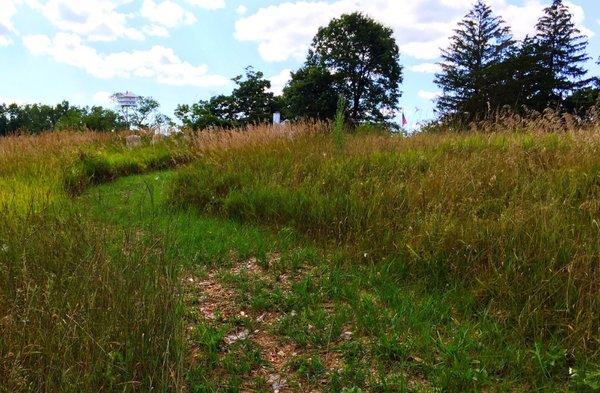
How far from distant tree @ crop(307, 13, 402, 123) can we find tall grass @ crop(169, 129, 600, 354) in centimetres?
3011

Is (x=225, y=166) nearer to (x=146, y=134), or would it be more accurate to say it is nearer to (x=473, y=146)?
(x=473, y=146)

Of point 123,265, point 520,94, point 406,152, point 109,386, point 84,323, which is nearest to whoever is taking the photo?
point 109,386

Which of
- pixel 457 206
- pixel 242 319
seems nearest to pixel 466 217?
pixel 457 206

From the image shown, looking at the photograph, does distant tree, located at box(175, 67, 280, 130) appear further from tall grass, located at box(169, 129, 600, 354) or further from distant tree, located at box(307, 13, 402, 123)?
tall grass, located at box(169, 129, 600, 354)

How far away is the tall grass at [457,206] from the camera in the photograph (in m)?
3.07

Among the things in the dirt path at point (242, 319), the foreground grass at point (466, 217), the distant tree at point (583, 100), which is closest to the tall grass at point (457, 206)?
the foreground grass at point (466, 217)

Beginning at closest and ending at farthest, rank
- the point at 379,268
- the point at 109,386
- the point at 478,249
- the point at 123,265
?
the point at 109,386
the point at 123,265
the point at 478,249
the point at 379,268

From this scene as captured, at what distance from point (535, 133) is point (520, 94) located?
29.9m

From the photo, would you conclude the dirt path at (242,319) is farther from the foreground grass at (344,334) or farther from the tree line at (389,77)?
the tree line at (389,77)

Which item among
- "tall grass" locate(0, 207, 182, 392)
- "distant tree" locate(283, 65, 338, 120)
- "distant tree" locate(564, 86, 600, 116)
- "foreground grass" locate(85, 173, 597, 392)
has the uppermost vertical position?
"distant tree" locate(283, 65, 338, 120)

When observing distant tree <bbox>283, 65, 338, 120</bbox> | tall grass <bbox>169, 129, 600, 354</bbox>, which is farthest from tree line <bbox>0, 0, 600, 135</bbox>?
tall grass <bbox>169, 129, 600, 354</bbox>

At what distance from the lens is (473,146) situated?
Result: 6.70 meters

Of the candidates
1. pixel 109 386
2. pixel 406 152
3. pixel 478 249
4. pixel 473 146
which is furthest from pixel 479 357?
pixel 473 146

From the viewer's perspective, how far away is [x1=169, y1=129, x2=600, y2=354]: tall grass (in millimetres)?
3068
